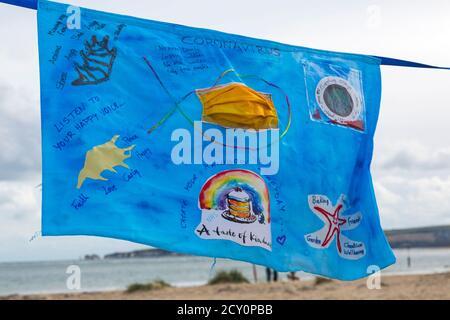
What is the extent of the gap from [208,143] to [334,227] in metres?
0.97

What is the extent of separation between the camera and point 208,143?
4.05 metres

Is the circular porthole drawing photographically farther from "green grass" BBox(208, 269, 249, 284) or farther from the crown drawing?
"green grass" BBox(208, 269, 249, 284)

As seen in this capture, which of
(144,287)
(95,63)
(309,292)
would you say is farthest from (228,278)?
(95,63)

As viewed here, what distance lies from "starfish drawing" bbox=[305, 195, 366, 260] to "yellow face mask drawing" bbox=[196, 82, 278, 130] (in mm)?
565

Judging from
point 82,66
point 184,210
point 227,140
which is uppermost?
point 82,66

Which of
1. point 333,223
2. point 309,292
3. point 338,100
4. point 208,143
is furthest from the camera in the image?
point 309,292

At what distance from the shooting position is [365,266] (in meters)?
4.53

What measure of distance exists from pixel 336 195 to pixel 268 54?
36.8 inches

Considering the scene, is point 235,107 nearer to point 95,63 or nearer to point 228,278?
point 95,63

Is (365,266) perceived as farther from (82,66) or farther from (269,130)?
Result: (82,66)

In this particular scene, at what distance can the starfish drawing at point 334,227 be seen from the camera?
436 cm

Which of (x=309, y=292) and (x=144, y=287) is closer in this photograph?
(x=309, y=292)

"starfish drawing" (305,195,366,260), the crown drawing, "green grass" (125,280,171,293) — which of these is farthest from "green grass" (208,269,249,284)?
the crown drawing
